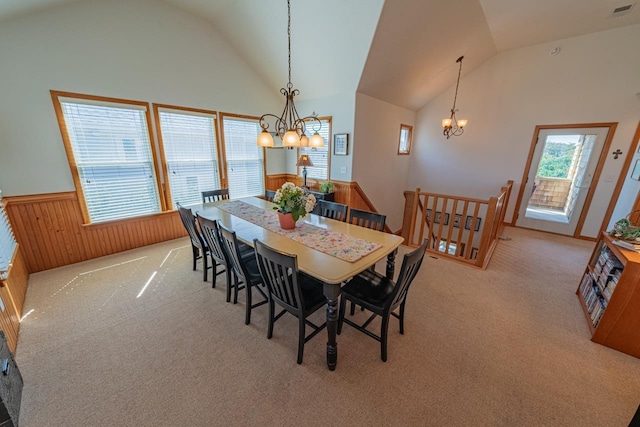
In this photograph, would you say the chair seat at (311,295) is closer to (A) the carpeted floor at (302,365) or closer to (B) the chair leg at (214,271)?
(A) the carpeted floor at (302,365)

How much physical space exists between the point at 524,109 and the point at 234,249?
5.91 m

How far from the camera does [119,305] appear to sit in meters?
2.38

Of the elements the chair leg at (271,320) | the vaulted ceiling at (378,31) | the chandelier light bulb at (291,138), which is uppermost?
the vaulted ceiling at (378,31)

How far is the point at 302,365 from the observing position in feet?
5.80

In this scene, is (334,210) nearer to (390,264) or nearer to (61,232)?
(390,264)

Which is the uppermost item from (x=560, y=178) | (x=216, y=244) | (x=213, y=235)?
(x=560, y=178)

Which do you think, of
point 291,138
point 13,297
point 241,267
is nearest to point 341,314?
point 241,267

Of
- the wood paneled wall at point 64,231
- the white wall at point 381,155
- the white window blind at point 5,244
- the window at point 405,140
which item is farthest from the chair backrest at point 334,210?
the window at point 405,140

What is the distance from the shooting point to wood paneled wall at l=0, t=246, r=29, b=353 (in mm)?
1840

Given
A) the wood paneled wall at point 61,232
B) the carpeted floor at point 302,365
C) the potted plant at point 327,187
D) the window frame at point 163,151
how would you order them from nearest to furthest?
the carpeted floor at point 302,365, the wood paneled wall at point 61,232, the window frame at point 163,151, the potted plant at point 327,187

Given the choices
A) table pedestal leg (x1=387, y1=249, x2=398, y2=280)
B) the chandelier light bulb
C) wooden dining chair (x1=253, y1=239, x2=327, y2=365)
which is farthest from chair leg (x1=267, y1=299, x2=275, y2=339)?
the chandelier light bulb

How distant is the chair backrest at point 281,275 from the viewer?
1495 mm

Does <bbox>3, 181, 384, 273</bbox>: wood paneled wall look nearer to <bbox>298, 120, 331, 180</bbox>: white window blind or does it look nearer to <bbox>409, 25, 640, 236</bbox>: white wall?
<bbox>298, 120, 331, 180</bbox>: white window blind

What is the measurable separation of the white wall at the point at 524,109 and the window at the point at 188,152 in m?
4.78
